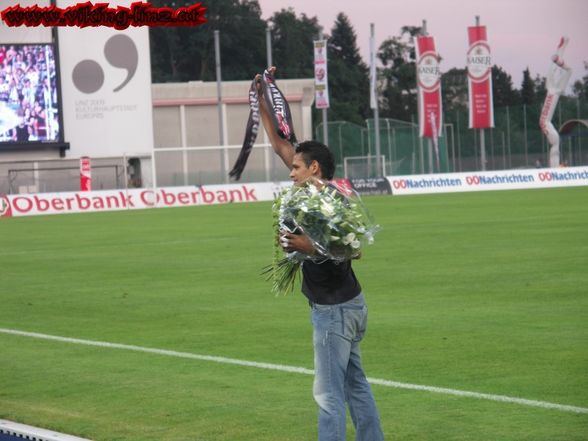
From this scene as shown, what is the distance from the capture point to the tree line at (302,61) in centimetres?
10662

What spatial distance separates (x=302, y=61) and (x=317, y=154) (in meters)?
109

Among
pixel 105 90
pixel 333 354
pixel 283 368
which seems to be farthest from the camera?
pixel 105 90

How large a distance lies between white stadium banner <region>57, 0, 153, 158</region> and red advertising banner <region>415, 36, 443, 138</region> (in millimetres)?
13401

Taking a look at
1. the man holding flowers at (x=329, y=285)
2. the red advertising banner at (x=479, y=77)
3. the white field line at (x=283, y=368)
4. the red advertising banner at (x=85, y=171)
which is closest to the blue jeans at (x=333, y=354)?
the man holding flowers at (x=329, y=285)

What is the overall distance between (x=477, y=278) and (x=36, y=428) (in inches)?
433

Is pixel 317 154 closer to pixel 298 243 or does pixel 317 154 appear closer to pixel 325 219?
pixel 325 219

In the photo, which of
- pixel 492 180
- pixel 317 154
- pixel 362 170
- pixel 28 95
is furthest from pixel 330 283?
pixel 362 170

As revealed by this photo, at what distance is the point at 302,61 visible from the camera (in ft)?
380

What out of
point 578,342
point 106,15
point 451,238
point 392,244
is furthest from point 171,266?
point 106,15

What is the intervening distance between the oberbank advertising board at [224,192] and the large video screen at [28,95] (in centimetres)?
631

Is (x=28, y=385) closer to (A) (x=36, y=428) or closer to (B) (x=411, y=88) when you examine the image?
(A) (x=36, y=428)

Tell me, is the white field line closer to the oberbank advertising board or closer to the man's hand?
the man's hand

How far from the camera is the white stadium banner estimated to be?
5925cm

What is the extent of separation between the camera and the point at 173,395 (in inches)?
414
